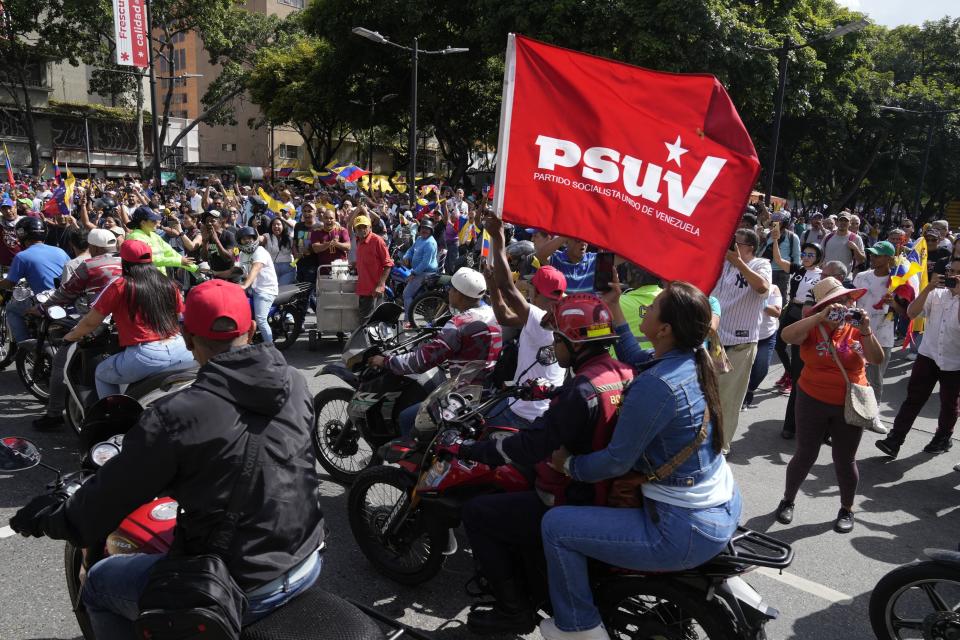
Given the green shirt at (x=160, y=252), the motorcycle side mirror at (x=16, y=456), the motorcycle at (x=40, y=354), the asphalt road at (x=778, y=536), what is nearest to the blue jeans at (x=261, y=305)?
the green shirt at (x=160, y=252)

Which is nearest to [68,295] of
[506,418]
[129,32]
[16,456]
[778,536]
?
[16,456]

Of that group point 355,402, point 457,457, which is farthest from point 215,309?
point 355,402

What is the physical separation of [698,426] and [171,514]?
1985 mm

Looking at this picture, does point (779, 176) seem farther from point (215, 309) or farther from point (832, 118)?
point (215, 309)

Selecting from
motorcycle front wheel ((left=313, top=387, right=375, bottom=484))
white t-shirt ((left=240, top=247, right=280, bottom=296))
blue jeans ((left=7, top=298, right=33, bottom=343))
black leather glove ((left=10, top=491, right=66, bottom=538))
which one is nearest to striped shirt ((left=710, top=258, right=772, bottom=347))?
motorcycle front wheel ((left=313, top=387, right=375, bottom=484))

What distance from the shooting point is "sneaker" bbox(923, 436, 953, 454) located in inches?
244

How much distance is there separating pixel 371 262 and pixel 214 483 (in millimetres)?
6691

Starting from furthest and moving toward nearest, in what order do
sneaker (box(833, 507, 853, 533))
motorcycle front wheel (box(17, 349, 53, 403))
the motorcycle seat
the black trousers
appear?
motorcycle front wheel (box(17, 349, 53, 403)) → sneaker (box(833, 507, 853, 533)) → the black trousers → the motorcycle seat

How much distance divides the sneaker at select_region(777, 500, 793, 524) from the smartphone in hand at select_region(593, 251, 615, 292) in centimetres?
214

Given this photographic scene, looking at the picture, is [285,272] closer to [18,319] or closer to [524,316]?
[18,319]

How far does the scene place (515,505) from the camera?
3.04 meters

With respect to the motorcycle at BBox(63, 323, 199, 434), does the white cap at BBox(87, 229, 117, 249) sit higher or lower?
higher

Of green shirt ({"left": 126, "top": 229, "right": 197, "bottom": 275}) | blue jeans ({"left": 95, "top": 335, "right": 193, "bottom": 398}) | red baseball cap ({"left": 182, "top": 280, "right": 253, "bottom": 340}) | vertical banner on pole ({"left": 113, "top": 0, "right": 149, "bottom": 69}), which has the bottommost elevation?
blue jeans ({"left": 95, "top": 335, "right": 193, "bottom": 398})

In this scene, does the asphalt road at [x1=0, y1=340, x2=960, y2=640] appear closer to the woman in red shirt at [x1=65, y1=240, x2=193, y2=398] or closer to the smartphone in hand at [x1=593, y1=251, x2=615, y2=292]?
the woman in red shirt at [x1=65, y1=240, x2=193, y2=398]
